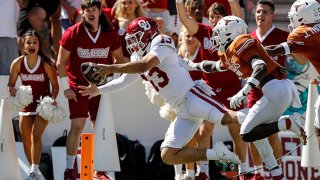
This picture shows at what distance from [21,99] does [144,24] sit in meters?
2.19

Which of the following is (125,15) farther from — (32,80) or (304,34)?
(304,34)

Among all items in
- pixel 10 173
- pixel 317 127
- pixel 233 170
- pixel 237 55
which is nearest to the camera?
pixel 237 55

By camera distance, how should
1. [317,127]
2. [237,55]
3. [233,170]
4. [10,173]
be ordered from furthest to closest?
[233,170], [10,173], [317,127], [237,55]

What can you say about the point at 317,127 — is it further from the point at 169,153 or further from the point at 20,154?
the point at 20,154

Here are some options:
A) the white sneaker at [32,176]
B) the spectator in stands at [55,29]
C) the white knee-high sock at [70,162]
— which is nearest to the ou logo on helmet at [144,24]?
the white knee-high sock at [70,162]

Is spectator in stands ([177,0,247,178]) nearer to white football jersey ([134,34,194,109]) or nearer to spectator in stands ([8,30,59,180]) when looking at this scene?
white football jersey ([134,34,194,109])

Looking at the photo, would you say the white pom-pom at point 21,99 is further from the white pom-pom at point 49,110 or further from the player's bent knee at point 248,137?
the player's bent knee at point 248,137

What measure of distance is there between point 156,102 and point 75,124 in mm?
950

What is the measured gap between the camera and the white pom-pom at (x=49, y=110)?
40.0 ft

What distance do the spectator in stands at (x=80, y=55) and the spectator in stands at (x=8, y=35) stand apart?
55.5 inches

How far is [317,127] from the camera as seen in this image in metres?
11.0

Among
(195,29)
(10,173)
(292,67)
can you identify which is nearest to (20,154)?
(10,173)

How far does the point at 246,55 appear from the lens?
10.2 meters

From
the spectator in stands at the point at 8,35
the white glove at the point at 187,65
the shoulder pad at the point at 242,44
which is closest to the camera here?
the shoulder pad at the point at 242,44
